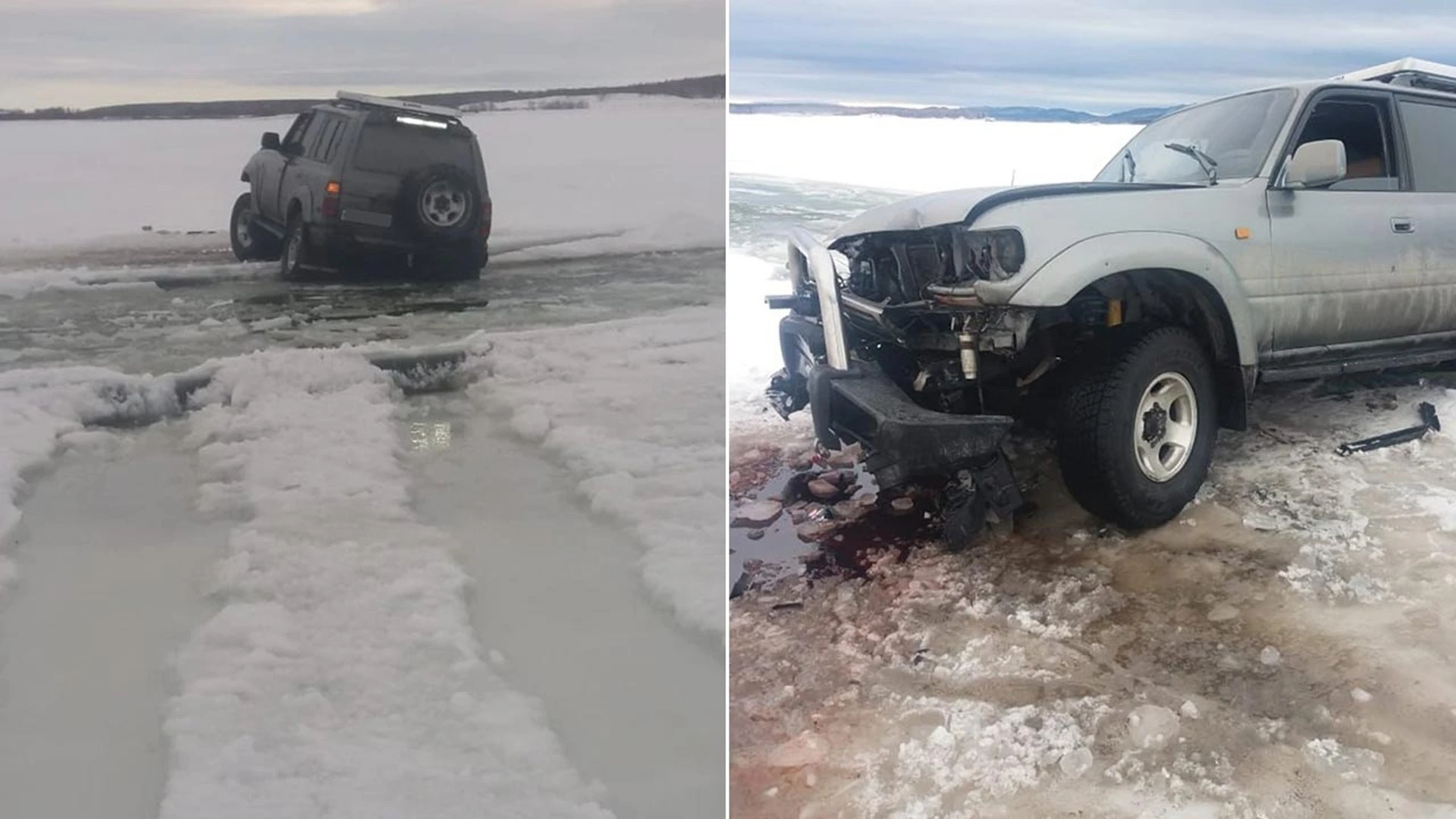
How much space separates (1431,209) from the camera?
182 centimetres

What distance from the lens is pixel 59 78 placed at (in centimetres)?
146

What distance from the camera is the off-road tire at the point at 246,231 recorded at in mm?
1527

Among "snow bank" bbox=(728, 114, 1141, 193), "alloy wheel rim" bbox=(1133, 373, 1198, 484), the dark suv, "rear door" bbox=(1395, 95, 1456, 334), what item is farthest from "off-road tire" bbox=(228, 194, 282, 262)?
"rear door" bbox=(1395, 95, 1456, 334)

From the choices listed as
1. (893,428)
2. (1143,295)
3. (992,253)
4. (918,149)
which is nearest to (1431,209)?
(1143,295)

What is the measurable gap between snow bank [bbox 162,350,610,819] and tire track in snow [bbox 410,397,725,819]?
0.15 ft

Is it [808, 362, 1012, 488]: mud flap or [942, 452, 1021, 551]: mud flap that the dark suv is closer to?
[808, 362, 1012, 488]: mud flap

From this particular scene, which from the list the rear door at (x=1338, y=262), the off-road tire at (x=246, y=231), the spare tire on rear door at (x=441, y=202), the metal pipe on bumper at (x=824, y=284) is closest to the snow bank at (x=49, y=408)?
the off-road tire at (x=246, y=231)

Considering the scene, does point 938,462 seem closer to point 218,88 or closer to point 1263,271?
point 1263,271

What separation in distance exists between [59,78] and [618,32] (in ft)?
3.06

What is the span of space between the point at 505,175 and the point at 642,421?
516 millimetres

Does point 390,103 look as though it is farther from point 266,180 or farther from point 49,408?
point 49,408

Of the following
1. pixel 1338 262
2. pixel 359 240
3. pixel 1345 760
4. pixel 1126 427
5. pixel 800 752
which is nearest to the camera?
pixel 1345 760

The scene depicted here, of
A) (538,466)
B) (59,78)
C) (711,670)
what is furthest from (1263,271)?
(59,78)

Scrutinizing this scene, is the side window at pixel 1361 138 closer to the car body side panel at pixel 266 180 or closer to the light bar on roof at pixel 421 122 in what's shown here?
the light bar on roof at pixel 421 122
